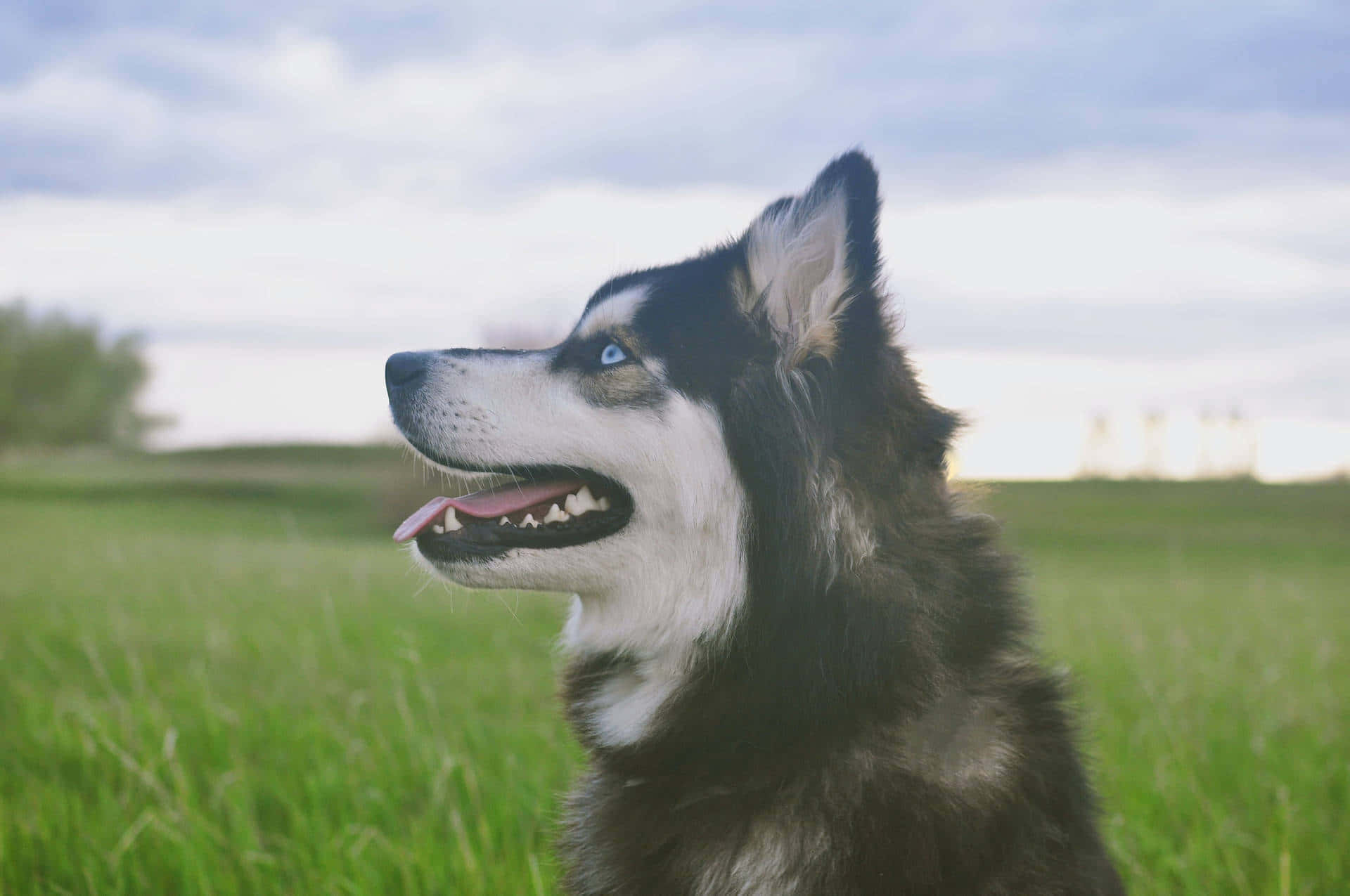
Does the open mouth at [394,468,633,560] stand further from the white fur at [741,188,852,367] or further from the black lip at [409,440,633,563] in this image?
the white fur at [741,188,852,367]

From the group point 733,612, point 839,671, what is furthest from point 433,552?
point 839,671

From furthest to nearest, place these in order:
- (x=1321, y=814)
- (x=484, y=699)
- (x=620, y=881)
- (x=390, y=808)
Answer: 1. (x=484, y=699)
2. (x=1321, y=814)
3. (x=390, y=808)
4. (x=620, y=881)

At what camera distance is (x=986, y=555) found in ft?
9.04

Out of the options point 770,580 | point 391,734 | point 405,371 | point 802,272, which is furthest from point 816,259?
point 391,734

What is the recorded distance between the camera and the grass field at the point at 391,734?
349 centimetres

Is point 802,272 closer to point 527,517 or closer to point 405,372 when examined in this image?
point 527,517

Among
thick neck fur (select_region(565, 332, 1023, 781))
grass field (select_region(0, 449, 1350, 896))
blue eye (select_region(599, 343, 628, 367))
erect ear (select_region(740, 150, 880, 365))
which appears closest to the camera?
thick neck fur (select_region(565, 332, 1023, 781))

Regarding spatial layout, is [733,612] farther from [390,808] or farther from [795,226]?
[390,808]

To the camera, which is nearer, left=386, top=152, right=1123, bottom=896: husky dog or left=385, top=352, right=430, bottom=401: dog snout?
left=386, top=152, right=1123, bottom=896: husky dog

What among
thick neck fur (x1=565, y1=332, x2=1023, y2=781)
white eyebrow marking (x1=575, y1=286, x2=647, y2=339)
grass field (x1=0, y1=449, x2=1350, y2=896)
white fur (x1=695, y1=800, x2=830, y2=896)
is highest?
white eyebrow marking (x1=575, y1=286, x2=647, y2=339)

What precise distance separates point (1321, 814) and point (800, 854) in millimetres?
3267

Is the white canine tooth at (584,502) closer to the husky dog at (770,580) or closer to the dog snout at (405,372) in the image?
the husky dog at (770,580)

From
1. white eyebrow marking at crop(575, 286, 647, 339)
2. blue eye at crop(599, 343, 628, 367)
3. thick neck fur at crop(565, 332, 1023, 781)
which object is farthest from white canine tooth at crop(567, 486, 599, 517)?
white eyebrow marking at crop(575, 286, 647, 339)

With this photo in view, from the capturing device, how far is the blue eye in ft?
9.57
